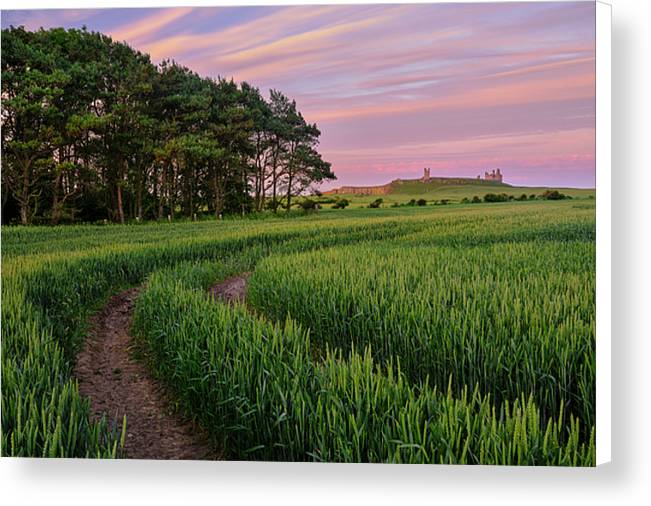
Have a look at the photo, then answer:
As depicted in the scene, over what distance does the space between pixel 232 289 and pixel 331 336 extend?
1.21m

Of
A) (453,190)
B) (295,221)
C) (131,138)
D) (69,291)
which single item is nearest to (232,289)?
(295,221)

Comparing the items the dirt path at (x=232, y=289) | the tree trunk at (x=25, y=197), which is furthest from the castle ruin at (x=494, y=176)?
the tree trunk at (x=25, y=197)

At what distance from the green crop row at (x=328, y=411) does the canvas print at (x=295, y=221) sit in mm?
19

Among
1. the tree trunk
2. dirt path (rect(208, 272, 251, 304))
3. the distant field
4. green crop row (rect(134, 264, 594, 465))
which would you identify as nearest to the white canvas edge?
the distant field

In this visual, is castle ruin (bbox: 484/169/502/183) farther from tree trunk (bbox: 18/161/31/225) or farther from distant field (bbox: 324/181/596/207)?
tree trunk (bbox: 18/161/31/225)

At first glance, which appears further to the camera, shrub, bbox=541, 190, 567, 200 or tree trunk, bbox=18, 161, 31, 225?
tree trunk, bbox=18, 161, 31, 225

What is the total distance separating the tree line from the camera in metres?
4.04

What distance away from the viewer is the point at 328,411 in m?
2.79

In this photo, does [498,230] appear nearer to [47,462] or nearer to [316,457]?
[316,457]

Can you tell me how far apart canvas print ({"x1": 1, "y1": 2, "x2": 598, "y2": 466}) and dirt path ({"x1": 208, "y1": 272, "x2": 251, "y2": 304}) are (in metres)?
0.02

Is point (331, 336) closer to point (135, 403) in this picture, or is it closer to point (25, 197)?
point (135, 403)

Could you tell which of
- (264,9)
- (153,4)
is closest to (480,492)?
(264,9)

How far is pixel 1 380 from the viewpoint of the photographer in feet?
11.7

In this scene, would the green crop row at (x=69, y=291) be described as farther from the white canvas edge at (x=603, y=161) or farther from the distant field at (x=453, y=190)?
the white canvas edge at (x=603, y=161)
